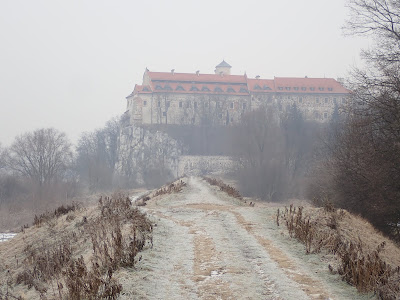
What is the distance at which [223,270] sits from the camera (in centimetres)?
866

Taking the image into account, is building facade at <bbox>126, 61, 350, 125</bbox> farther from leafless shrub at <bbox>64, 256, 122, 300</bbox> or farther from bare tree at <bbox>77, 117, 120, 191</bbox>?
leafless shrub at <bbox>64, 256, 122, 300</bbox>

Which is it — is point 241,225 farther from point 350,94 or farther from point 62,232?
point 350,94

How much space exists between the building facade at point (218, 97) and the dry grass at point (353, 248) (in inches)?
3159

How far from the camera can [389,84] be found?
54.9 ft

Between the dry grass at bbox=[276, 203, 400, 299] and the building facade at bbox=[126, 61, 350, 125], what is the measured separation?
8024cm

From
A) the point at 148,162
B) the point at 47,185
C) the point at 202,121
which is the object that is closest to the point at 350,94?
the point at 47,185

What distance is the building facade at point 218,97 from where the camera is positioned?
9712 cm

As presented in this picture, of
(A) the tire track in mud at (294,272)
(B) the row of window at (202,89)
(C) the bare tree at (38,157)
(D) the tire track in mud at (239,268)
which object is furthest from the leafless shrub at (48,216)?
(B) the row of window at (202,89)

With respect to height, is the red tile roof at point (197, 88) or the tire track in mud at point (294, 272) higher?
the red tile roof at point (197, 88)

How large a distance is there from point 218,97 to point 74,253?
3478 inches

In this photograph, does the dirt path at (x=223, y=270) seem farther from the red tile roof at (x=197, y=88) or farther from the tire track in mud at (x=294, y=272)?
the red tile roof at (x=197, y=88)

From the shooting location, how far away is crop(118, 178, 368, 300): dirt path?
24.0 feet

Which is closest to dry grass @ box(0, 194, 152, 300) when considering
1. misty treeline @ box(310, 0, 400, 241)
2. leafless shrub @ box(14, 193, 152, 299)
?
leafless shrub @ box(14, 193, 152, 299)

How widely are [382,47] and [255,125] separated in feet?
131
